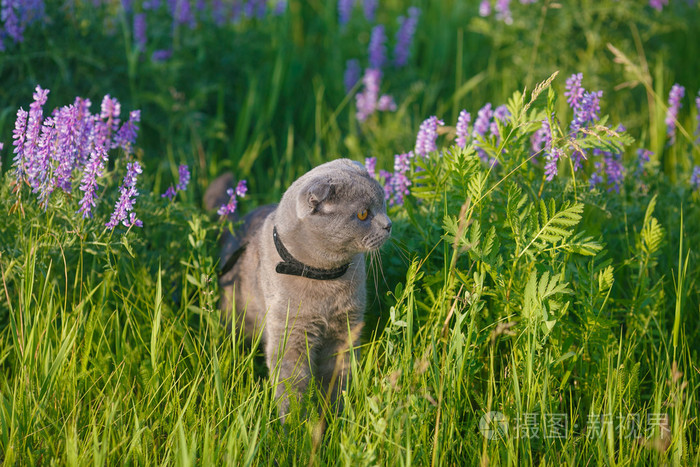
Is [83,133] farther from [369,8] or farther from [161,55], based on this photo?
[369,8]

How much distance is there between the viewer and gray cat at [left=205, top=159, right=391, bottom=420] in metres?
2.34

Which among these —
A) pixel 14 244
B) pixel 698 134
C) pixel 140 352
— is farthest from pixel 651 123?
pixel 14 244

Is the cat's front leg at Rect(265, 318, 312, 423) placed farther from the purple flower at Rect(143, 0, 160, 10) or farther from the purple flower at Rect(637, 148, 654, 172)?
the purple flower at Rect(143, 0, 160, 10)

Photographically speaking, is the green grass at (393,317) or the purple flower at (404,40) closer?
the green grass at (393,317)

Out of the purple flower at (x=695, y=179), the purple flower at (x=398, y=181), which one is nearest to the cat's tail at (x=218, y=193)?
the purple flower at (x=398, y=181)

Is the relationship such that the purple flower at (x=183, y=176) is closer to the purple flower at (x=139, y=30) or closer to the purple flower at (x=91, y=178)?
the purple flower at (x=91, y=178)

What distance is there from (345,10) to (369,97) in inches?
43.6

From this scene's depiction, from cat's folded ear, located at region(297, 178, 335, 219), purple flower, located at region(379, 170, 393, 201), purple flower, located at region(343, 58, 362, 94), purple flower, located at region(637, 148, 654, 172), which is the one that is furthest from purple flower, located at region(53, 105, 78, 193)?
purple flower, located at region(343, 58, 362, 94)

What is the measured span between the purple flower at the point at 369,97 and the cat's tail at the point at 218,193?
1.44 m

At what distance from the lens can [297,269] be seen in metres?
2.46

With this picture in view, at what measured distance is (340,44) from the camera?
5.12 m

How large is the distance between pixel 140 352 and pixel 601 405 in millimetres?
1685

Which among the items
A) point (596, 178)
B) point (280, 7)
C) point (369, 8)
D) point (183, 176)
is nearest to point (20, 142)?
point (183, 176)

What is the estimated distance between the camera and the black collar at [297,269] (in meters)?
2.46
